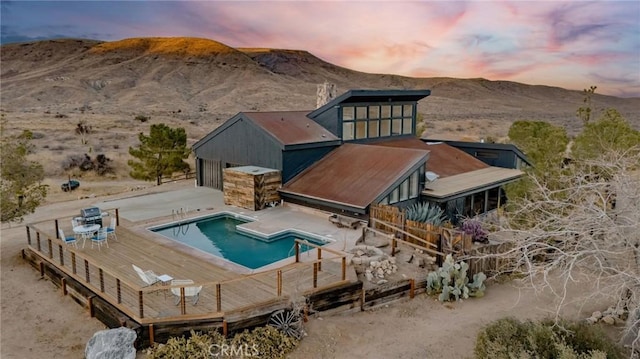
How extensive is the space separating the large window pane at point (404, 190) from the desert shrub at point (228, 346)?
27.6 feet

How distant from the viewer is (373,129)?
20797 millimetres

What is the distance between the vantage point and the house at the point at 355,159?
15.6m

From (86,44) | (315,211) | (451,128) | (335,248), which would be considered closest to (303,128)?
(315,211)

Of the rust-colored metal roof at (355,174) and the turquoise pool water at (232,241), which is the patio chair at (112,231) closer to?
the turquoise pool water at (232,241)

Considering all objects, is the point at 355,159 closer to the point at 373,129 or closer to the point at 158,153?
the point at 373,129

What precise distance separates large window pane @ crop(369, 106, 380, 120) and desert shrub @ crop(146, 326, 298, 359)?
45.9 feet

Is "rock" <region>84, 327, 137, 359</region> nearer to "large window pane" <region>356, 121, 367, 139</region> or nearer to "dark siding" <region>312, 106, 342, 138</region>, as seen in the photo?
"dark siding" <region>312, 106, 342, 138</region>

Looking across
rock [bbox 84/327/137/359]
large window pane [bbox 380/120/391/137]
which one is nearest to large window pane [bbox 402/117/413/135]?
large window pane [bbox 380/120/391/137]

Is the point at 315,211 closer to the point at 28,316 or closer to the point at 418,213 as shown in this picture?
the point at 418,213

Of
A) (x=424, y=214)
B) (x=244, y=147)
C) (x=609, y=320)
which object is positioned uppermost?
(x=244, y=147)

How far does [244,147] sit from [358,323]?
1089cm

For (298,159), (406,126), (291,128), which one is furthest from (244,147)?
(406,126)

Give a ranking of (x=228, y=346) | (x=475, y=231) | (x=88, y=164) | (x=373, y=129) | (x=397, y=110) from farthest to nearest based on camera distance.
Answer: (x=88, y=164), (x=397, y=110), (x=373, y=129), (x=475, y=231), (x=228, y=346)

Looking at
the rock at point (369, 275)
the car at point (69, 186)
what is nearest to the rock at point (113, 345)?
the rock at point (369, 275)
